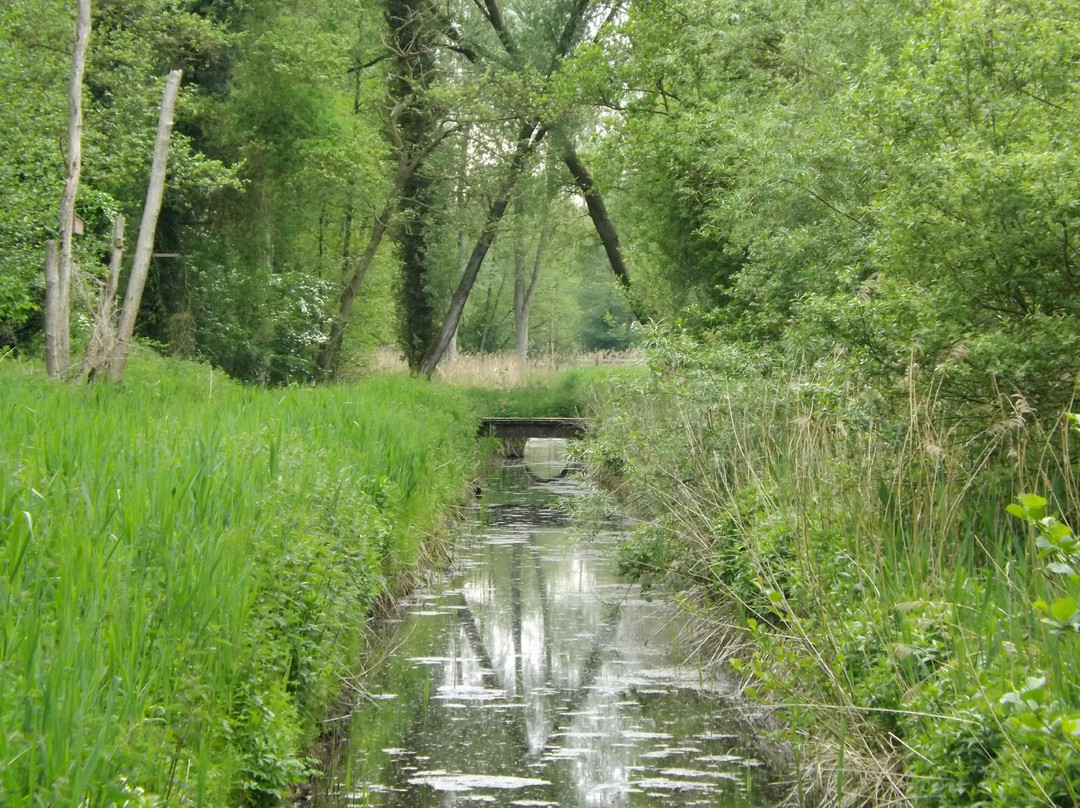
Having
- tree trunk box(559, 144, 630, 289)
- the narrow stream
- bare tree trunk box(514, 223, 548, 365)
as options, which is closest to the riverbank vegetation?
tree trunk box(559, 144, 630, 289)

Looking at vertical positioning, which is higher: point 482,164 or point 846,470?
point 482,164

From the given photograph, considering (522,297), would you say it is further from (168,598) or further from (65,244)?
(168,598)

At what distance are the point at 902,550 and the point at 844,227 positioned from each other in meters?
5.75

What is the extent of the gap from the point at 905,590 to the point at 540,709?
9.71 feet

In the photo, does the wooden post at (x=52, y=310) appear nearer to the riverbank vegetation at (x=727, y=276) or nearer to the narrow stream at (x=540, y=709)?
the riverbank vegetation at (x=727, y=276)

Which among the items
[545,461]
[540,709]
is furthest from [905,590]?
[545,461]

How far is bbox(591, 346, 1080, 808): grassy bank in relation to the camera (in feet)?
13.0

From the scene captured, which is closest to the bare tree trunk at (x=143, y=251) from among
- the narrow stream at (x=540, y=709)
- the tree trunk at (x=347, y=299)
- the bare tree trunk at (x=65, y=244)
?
the bare tree trunk at (x=65, y=244)

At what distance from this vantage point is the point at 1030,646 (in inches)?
169

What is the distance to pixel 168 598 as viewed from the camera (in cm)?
434

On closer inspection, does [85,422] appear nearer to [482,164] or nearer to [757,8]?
[757,8]

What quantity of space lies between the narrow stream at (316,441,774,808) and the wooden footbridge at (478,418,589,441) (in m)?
12.2

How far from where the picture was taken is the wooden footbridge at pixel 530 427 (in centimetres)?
2428

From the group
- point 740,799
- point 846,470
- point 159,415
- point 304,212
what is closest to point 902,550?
point 846,470
